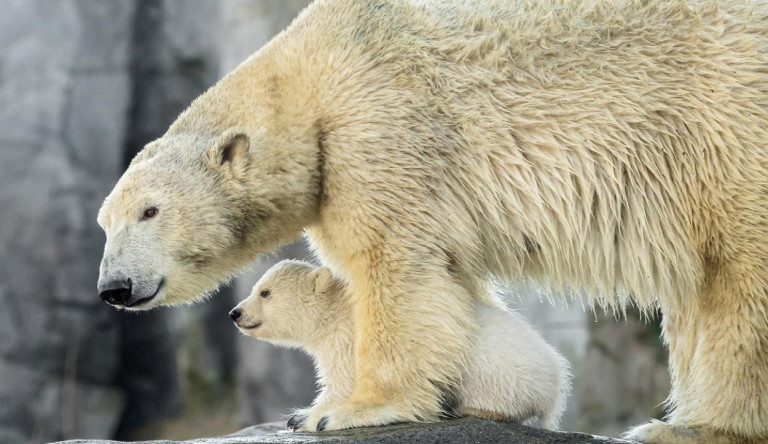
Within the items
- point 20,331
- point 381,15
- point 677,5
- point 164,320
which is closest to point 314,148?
point 381,15

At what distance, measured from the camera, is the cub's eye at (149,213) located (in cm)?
448

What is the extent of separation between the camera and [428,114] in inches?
177

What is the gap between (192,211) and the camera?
14.8 feet

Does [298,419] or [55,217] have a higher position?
[55,217]

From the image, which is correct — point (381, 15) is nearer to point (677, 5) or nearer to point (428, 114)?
point (428, 114)

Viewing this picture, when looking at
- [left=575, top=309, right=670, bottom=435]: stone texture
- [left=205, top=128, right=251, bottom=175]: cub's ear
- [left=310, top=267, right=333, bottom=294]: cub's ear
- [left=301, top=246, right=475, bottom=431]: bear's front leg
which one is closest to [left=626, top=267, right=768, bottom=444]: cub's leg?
[left=301, top=246, right=475, bottom=431]: bear's front leg

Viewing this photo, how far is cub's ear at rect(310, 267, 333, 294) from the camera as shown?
5.07 m

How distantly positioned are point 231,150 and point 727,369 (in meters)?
2.46

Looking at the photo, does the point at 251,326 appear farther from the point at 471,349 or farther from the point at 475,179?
the point at 475,179

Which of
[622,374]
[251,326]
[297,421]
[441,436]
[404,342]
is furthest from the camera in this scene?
[622,374]

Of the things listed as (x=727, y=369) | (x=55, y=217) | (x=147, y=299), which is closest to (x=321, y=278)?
(x=147, y=299)

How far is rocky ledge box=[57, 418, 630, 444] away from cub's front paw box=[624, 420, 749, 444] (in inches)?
14.0

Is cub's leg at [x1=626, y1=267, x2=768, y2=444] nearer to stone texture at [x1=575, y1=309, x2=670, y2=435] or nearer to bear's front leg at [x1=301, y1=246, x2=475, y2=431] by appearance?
bear's front leg at [x1=301, y1=246, x2=475, y2=431]

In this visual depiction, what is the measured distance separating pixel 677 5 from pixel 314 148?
184 centimetres
